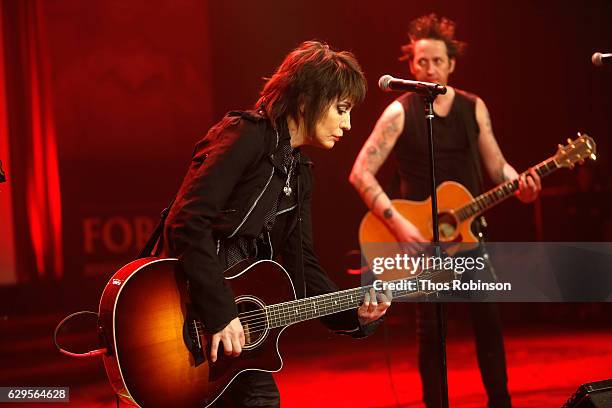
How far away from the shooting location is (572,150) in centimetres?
479

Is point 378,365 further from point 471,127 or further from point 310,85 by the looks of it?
point 310,85

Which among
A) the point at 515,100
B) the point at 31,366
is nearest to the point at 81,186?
the point at 31,366

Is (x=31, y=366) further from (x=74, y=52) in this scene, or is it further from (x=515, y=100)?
(x=515, y=100)

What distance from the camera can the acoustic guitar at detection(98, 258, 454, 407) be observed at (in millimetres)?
2604

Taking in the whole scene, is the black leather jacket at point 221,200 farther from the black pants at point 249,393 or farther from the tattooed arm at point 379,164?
the tattooed arm at point 379,164

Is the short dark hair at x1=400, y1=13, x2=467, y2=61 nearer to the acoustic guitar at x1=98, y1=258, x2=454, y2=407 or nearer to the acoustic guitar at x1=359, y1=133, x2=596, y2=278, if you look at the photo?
the acoustic guitar at x1=359, y1=133, x2=596, y2=278

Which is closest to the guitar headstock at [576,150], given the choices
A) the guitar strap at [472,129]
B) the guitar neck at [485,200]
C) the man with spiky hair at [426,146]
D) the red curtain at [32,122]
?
the guitar neck at [485,200]

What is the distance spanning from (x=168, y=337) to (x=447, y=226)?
2557 mm

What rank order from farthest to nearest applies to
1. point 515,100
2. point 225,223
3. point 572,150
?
point 515,100, point 572,150, point 225,223

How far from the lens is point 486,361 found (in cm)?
454

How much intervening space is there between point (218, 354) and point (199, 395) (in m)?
0.15

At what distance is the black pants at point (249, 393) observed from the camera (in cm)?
281

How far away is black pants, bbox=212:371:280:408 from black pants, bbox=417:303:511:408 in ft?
6.12

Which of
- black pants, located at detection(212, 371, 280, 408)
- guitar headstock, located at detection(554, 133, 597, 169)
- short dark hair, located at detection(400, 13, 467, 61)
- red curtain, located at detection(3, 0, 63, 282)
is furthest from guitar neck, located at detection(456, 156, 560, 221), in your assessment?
red curtain, located at detection(3, 0, 63, 282)
